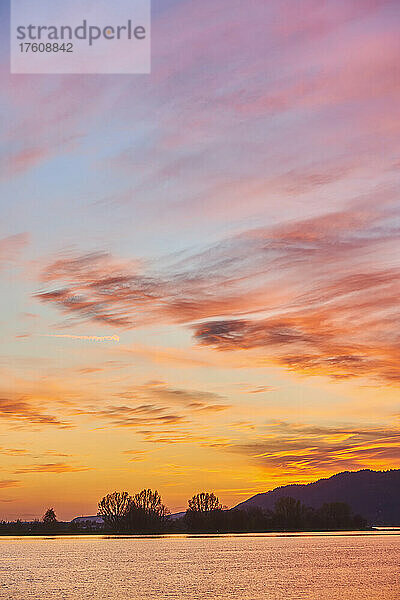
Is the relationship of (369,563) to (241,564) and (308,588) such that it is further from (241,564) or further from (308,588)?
(308,588)

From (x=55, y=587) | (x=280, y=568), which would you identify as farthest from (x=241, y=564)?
(x=55, y=587)

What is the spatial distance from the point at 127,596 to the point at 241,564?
265 feet

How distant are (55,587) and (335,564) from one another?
3148 inches

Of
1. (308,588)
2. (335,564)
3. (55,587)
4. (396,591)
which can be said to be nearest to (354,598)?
(396,591)

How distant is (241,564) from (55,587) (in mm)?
70705

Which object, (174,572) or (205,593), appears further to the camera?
(174,572)

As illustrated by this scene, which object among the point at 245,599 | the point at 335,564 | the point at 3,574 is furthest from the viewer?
the point at 335,564

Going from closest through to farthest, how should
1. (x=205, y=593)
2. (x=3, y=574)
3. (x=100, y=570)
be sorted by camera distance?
1. (x=205, y=593)
2. (x=3, y=574)
3. (x=100, y=570)

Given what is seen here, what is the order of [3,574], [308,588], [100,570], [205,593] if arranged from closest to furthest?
[205,593]
[308,588]
[3,574]
[100,570]

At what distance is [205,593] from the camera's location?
98.5 metres

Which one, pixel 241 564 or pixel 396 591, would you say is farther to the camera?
pixel 241 564

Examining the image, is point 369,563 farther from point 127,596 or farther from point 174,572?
point 127,596

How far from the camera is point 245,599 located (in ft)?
299

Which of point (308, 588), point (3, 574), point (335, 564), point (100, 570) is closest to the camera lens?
point (308, 588)
